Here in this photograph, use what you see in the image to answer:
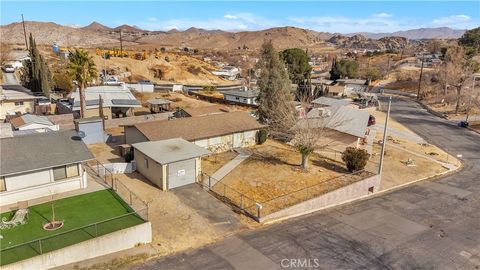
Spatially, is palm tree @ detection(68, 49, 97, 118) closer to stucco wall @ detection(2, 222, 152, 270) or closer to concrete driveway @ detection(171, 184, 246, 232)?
concrete driveway @ detection(171, 184, 246, 232)

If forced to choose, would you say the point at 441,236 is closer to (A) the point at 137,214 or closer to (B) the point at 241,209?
(B) the point at 241,209

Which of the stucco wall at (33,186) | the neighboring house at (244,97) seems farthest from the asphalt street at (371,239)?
the neighboring house at (244,97)

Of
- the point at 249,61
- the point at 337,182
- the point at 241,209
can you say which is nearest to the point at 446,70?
the point at 337,182

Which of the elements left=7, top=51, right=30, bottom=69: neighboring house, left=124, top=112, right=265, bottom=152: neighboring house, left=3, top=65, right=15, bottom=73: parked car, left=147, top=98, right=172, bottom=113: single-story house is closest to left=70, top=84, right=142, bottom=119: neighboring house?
left=147, top=98, right=172, bottom=113: single-story house

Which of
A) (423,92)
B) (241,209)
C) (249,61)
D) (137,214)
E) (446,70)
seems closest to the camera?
(137,214)

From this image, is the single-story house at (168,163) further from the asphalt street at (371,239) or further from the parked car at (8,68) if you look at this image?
the parked car at (8,68)

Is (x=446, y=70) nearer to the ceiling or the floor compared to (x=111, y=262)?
nearer to the ceiling

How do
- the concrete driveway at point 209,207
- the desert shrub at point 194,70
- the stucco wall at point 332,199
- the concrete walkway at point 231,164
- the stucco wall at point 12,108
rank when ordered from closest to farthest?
the concrete driveway at point 209,207 → the stucco wall at point 332,199 → the concrete walkway at point 231,164 → the stucco wall at point 12,108 → the desert shrub at point 194,70

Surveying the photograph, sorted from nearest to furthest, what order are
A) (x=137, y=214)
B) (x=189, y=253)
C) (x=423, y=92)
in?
1. (x=189, y=253)
2. (x=137, y=214)
3. (x=423, y=92)
